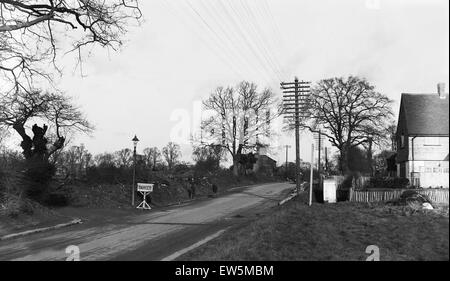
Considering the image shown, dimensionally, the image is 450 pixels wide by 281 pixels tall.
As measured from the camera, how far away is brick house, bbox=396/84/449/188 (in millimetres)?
5031

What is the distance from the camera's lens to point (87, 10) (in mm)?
19719

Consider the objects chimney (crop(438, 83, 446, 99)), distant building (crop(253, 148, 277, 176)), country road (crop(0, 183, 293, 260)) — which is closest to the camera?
chimney (crop(438, 83, 446, 99))

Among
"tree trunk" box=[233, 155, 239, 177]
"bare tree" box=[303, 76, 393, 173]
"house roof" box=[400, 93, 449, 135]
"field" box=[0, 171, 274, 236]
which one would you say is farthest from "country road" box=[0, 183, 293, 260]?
"tree trunk" box=[233, 155, 239, 177]

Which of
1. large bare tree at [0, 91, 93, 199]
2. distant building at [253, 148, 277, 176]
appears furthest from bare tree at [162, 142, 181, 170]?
large bare tree at [0, 91, 93, 199]

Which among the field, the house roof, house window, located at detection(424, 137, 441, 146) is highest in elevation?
the house roof

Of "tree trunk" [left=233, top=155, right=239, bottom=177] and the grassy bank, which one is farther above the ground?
"tree trunk" [left=233, top=155, right=239, bottom=177]

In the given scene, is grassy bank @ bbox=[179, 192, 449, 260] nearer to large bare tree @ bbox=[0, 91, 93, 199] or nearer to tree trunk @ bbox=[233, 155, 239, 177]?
large bare tree @ bbox=[0, 91, 93, 199]

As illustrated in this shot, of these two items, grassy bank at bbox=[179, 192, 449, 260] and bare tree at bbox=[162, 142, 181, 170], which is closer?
grassy bank at bbox=[179, 192, 449, 260]

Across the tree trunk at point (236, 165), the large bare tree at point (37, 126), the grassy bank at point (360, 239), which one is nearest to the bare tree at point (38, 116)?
the large bare tree at point (37, 126)

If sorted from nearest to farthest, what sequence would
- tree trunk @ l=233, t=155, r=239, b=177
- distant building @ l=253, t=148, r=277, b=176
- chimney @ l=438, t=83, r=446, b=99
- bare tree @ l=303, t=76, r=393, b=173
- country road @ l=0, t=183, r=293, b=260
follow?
1. chimney @ l=438, t=83, r=446, b=99
2. country road @ l=0, t=183, r=293, b=260
3. bare tree @ l=303, t=76, r=393, b=173
4. tree trunk @ l=233, t=155, r=239, b=177
5. distant building @ l=253, t=148, r=277, b=176

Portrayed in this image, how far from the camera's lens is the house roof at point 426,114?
5.02 meters

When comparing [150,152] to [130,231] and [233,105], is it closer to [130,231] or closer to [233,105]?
[233,105]

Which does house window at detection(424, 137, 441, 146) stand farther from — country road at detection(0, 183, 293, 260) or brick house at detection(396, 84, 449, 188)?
country road at detection(0, 183, 293, 260)
